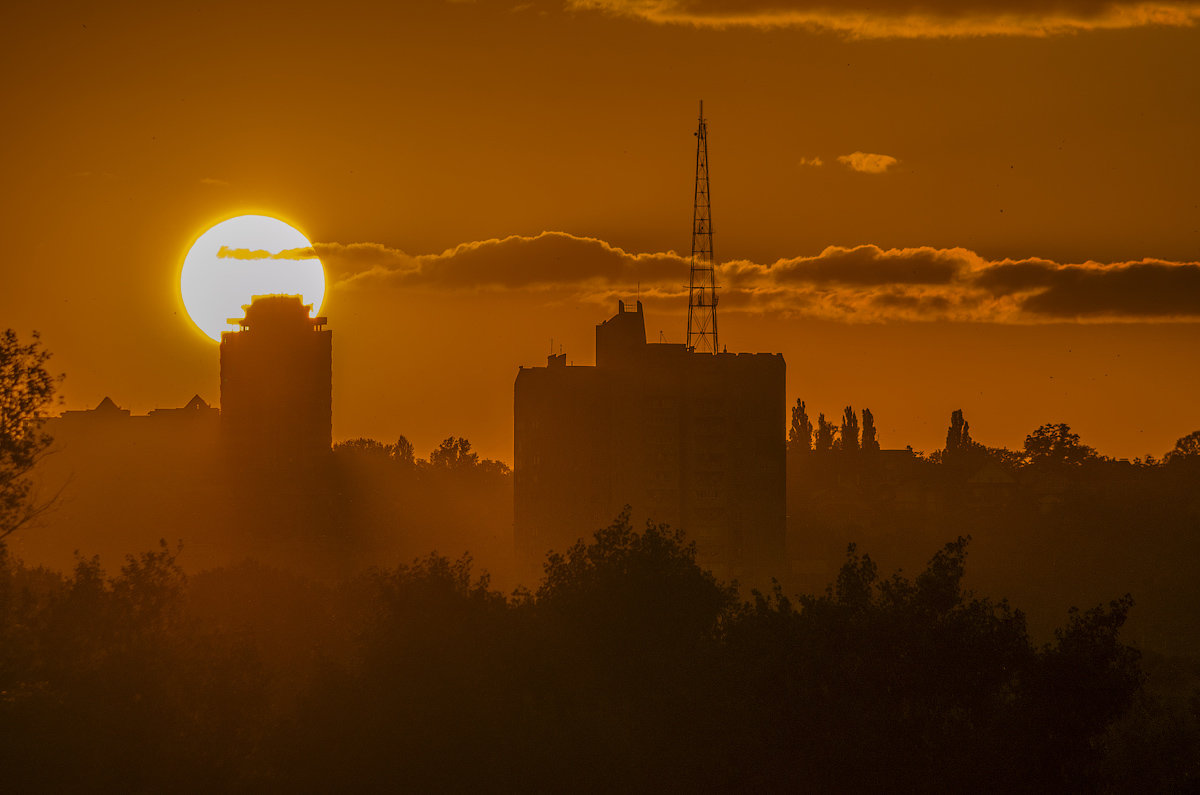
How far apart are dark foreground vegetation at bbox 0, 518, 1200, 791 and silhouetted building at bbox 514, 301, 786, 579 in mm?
79808

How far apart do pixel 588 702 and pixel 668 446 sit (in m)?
87.7

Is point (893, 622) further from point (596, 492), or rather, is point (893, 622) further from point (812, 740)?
point (596, 492)

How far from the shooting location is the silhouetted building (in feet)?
474

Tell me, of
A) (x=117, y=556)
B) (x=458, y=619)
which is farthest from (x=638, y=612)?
(x=117, y=556)

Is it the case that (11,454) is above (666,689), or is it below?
above

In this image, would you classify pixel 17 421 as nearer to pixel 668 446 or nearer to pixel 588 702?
pixel 588 702

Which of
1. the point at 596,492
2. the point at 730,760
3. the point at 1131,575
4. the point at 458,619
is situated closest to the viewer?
the point at 730,760

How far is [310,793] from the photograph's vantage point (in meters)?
52.9

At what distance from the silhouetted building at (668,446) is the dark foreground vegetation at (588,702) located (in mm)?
79808

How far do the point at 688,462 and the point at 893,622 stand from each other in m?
92.7

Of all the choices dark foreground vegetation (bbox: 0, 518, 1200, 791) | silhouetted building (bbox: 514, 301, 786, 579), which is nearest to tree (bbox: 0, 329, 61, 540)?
dark foreground vegetation (bbox: 0, 518, 1200, 791)

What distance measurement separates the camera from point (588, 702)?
58.0m

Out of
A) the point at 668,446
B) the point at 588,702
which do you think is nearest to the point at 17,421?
the point at 588,702

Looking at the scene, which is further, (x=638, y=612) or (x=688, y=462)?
(x=688, y=462)
